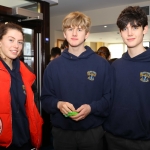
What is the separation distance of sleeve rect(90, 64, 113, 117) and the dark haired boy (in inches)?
1.4

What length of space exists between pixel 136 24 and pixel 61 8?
153 inches

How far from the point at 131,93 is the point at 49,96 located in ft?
1.94

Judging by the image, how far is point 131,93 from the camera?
1.38 m

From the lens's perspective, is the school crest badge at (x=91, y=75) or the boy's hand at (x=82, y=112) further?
the school crest badge at (x=91, y=75)

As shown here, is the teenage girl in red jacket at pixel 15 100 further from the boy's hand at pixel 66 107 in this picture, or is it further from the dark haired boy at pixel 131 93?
the dark haired boy at pixel 131 93

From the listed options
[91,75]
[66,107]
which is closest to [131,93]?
[91,75]

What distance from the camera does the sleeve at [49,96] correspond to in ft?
4.81

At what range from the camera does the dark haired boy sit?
53.2 inches

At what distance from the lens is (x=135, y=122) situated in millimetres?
1370

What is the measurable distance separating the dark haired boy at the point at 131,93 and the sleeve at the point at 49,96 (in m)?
0.42

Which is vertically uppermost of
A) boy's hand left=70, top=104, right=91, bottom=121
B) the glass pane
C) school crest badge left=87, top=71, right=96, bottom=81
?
the glass pane

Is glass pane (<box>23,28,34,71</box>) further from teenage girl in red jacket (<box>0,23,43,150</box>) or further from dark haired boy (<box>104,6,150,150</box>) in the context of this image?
dark haired boy (<box>104,6,150,150</box>)

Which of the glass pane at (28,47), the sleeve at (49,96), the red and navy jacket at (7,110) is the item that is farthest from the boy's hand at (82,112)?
the glass pane at (28,47)

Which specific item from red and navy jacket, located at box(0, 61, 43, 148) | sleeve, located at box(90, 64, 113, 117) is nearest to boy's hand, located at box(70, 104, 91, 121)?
sleeve, located at box(90, 64, 113, 117)
